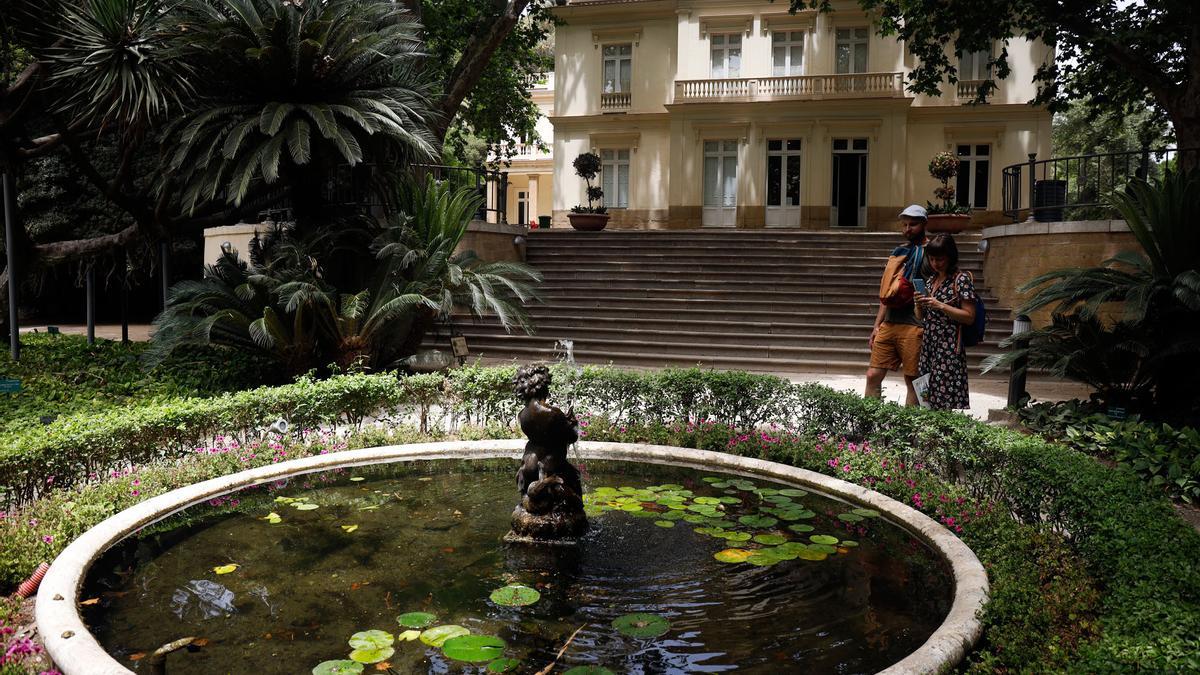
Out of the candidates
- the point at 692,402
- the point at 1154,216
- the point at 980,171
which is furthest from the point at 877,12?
the point at 692,402

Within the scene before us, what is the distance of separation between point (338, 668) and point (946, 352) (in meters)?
5.13

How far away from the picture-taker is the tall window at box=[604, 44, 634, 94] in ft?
90.8

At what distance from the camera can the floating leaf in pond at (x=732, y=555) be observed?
484 cm

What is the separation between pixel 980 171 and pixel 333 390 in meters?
22.9

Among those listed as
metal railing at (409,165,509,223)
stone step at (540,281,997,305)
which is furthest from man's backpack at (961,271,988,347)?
metal railing at (409,165,509,223)

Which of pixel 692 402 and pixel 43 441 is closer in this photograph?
pixel 43 441

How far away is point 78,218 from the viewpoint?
20906 mm

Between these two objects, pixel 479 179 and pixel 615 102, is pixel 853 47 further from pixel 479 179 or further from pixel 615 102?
pixel 479 179

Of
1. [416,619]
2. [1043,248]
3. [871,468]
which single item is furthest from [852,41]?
[416,619]

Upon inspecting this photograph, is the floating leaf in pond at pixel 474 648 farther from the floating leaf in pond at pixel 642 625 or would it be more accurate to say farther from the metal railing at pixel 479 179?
the metal railing at pixel 479 179

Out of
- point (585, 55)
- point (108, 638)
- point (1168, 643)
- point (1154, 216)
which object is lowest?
point (108, 638)

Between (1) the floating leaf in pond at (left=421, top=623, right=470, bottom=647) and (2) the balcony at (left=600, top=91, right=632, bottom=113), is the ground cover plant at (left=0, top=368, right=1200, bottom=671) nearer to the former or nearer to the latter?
(1) the floating leaf in pond at (left=421, top=623, right=470, bottom=647)

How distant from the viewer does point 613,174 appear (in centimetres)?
2819

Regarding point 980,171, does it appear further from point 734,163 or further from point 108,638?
point 108,638
